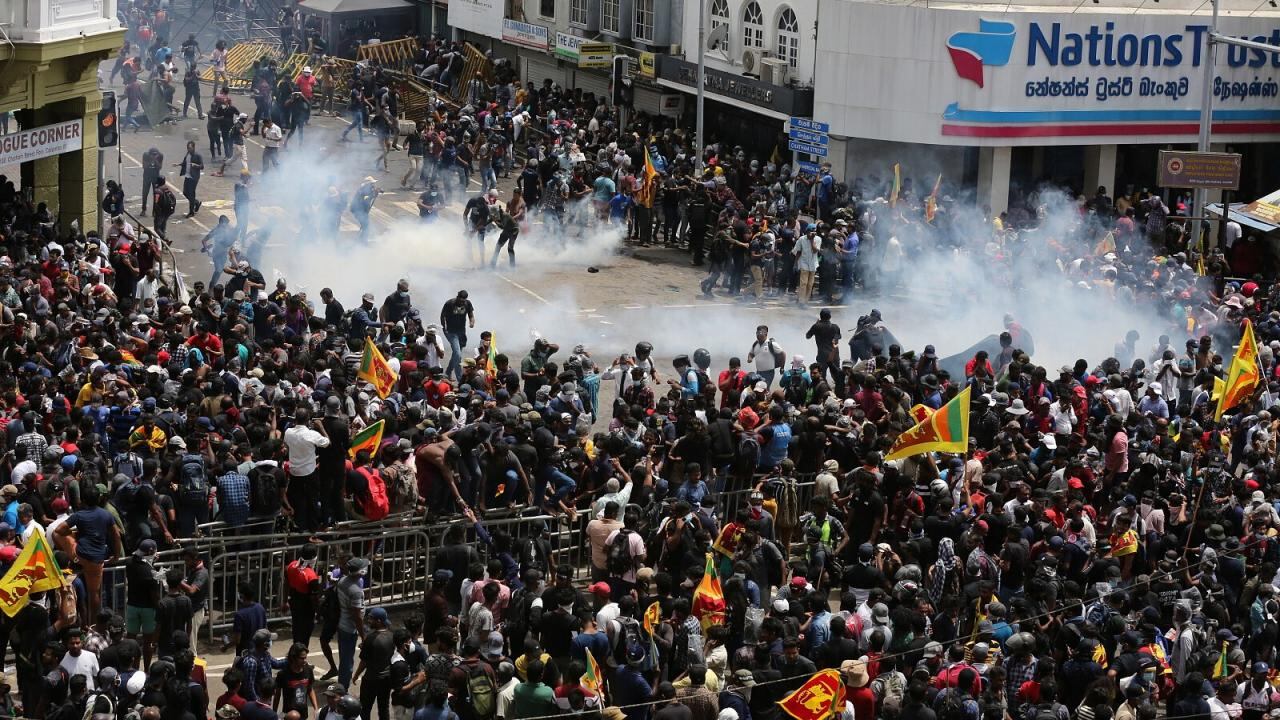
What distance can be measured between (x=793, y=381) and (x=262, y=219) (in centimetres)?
1420

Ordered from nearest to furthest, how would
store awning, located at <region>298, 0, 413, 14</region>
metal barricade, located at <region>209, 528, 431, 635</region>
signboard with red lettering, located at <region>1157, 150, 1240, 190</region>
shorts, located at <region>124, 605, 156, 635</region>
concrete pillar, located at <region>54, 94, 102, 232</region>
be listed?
shorts, located at <region>124, 605, 156, 635</region> → metal barricade, located at <region>209, 528, 431, 635</region> → concrete pillar, located at <region>54, 94, 102, 232</region> → signboard with red lettering, located at <region>1157, 150, 1240, 190</region> → store awning, located at <region>298, 0, 413, 14</region>

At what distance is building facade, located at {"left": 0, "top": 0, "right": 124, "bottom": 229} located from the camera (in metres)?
26.4

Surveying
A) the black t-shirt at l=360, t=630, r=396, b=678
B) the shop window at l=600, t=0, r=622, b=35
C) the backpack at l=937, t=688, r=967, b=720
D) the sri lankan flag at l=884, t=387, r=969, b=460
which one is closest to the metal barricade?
the black t-shirt at l=360, t=630, r=396, b=678

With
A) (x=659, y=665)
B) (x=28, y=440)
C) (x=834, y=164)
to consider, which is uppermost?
(x=834, y=164)

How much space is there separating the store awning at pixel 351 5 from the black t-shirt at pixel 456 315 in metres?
27.4

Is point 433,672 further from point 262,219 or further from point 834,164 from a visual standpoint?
point 834,164

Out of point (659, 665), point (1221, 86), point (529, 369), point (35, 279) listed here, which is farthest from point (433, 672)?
point (1221, 86)

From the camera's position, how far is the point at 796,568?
15266mm

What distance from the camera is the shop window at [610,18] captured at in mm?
41406

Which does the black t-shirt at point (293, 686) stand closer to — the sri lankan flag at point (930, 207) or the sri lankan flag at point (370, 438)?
the sri lankan flag at point (370, 438)

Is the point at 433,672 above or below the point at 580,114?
below

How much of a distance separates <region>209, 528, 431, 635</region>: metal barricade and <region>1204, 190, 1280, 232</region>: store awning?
19.4m

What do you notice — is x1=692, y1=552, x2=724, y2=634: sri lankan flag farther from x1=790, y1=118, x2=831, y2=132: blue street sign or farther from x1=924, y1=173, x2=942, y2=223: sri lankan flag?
x1=790, y1=118, x2=831, y2=132: blue street sign

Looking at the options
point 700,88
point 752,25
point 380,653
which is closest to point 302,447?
point 380,653
